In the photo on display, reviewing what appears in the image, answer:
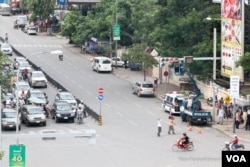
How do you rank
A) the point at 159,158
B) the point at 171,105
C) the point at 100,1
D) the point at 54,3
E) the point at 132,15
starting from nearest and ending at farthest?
the point at 159,158, the point at 171,105, the point at 132,15, the point at 100,1, the point at 54,3

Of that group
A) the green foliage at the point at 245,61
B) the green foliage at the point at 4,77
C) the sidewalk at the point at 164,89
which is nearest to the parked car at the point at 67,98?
the green foliage at the point at 4,77

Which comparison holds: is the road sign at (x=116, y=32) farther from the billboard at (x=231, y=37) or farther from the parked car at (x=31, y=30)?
the parked car at (x=31, y=30)

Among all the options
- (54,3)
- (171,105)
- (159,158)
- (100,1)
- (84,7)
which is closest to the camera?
(159,158)

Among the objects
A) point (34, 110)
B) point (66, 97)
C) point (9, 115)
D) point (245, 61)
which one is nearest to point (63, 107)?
point (34, 110)

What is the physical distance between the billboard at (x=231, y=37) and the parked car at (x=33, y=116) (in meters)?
13.6

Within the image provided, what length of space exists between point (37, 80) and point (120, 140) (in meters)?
26.7

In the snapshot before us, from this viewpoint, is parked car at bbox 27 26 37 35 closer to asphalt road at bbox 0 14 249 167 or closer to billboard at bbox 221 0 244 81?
asphalt road at bbox 0 14 249 167

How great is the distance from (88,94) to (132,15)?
859 inches

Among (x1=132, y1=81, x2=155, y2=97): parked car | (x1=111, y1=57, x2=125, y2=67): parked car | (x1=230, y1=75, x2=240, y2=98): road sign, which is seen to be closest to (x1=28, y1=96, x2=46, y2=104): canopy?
(x1=132, y1=81, x2=155, y2=97): parked car

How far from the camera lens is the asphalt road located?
4519cm

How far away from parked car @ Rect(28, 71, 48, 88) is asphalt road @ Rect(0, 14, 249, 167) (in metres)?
2.13

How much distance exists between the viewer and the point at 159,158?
45.9 m

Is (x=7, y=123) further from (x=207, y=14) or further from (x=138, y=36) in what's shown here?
(x=138, y=36)

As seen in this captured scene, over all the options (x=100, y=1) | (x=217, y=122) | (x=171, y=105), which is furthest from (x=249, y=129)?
(x=100, y=1)
